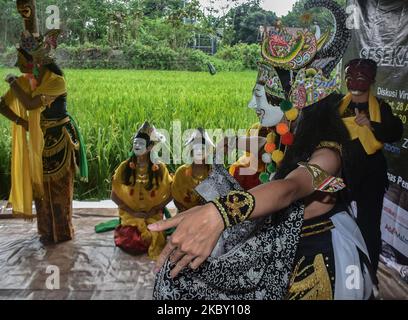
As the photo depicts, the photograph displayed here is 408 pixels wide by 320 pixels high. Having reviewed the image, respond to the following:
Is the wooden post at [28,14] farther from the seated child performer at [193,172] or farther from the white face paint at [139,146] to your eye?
the seated child performer at [193,172]

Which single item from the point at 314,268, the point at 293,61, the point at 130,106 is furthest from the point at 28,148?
the point at 314,268

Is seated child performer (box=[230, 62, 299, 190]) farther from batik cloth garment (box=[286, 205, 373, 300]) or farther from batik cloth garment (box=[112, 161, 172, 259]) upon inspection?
batik cloth garment (box=[112, 161, 172, 259])

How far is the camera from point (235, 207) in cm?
111

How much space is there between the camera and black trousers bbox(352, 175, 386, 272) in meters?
2.85

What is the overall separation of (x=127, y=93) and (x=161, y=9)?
0.87 meters

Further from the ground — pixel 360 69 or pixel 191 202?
pixel 360 69

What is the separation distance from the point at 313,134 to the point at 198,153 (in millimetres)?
1622

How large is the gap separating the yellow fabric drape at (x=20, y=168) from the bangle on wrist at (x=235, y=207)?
8.25 ft

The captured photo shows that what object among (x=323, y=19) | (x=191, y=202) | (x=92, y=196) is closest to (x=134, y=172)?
(x=191, y=202)

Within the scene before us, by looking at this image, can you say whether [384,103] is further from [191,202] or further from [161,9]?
[161,9]

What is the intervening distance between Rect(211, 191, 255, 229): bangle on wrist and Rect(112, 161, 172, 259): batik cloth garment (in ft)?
6.94

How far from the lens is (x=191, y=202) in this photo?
10.4 feet

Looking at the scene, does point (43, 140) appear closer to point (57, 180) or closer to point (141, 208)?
point (57, 180)

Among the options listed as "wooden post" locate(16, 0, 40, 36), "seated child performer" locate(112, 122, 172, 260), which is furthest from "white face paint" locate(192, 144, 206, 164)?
"wooden post" locate(16, 0, 40, 36)
